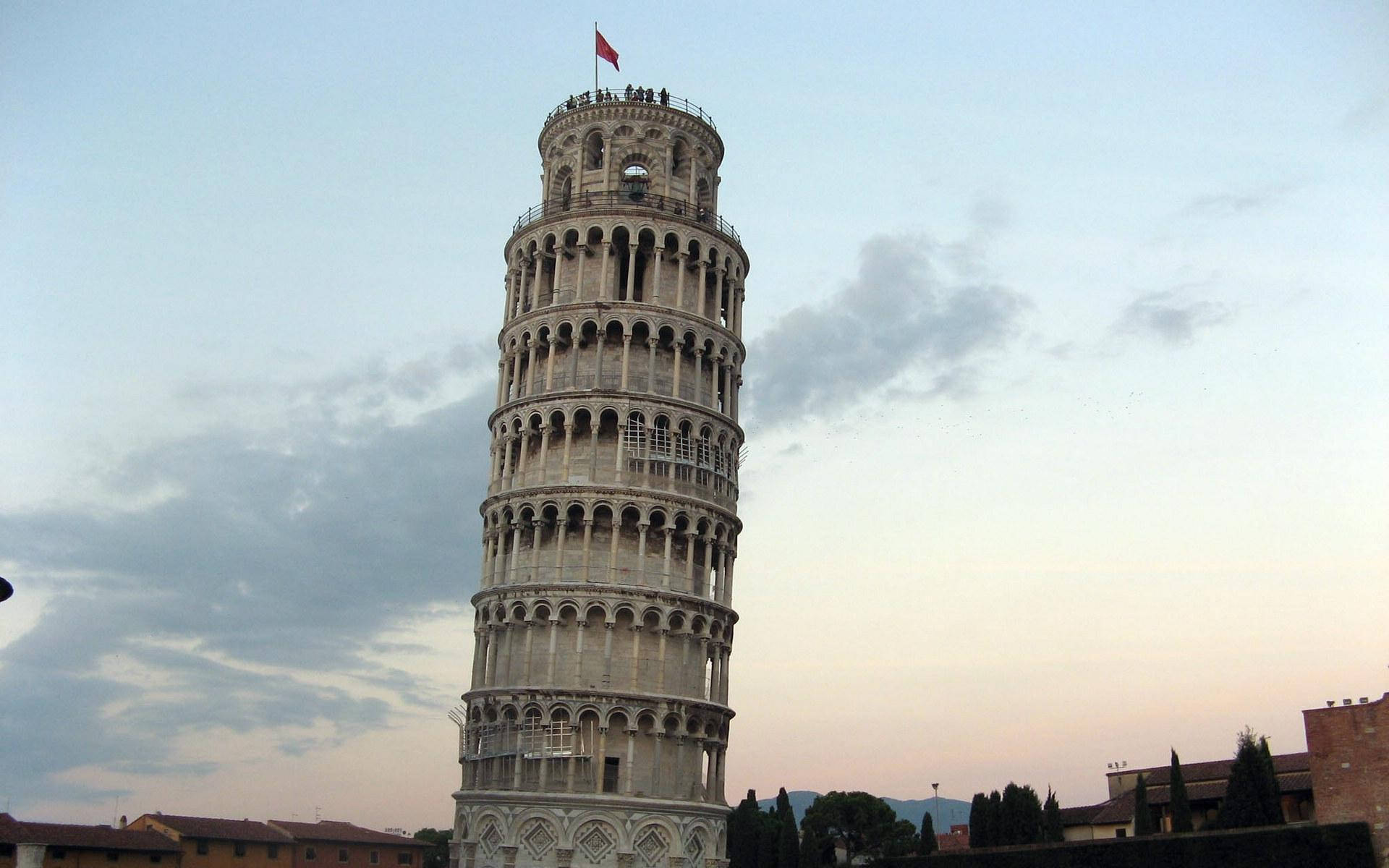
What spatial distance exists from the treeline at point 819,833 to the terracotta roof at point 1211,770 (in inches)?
497

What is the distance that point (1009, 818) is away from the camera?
64500 millimetres

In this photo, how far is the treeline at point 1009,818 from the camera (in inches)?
2525

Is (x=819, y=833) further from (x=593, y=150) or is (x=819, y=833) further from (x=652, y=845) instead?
(x=593, y=150)

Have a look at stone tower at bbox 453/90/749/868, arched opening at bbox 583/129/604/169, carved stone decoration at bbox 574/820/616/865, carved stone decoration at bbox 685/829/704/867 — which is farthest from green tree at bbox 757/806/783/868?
arched opening at bbox 583/129/604/169

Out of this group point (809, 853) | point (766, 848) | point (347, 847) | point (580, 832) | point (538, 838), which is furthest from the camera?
point (347, 847)

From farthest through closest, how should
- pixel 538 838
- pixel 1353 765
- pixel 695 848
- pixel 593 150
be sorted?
pixel 593 150, pixel 695 848, pixel 538 838, pixel 1353 765

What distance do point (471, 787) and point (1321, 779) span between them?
29.6 metres

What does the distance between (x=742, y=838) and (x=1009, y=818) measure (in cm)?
1938

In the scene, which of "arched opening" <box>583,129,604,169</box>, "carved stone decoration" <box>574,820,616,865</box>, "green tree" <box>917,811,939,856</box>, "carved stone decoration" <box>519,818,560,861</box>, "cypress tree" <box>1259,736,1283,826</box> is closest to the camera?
"carved stone decoration" <box>574,820,616,865</box>

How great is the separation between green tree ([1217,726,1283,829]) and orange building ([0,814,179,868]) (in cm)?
5696

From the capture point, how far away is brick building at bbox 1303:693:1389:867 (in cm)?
3678

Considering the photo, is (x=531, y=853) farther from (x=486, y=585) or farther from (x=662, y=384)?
(x=662, y=384)

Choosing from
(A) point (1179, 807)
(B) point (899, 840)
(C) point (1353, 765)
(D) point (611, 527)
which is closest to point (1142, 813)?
(A) point (1179, 807)

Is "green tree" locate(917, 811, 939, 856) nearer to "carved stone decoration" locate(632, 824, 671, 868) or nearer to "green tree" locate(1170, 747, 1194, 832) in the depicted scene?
"green tree" locate(1170, 747, 1194, 832)
